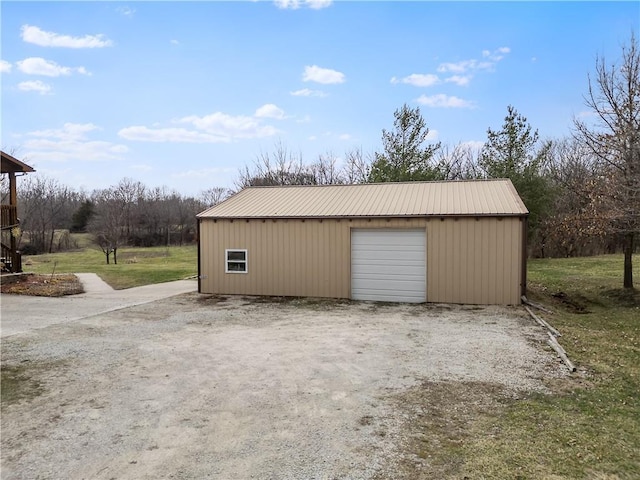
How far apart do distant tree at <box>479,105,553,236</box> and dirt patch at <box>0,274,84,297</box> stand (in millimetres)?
19154

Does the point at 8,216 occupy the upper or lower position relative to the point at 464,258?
upper

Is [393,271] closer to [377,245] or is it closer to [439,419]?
[377,245]

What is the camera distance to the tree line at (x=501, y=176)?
1082 cm

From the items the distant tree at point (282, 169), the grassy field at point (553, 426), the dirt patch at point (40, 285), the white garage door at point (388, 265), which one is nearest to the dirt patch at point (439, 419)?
the grassy field at point (553, 426)

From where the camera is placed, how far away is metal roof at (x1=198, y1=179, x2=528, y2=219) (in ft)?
37.1

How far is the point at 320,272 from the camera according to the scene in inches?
476

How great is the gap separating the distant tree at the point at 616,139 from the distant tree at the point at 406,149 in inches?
424

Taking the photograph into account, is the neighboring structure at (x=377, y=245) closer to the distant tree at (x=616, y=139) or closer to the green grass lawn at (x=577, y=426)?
the distant tree at (x=616, y=139)

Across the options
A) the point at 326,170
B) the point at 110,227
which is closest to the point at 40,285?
the point at 110,227

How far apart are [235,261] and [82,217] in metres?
36.7

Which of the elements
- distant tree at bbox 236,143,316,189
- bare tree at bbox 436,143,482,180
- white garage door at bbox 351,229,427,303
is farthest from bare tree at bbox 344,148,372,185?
white garage door at bbox 351,229,427,303

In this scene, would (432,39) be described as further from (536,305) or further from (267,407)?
(267,407)

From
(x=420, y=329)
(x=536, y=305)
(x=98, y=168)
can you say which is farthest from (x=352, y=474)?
(x=98, y=168)

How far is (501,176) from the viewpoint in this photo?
22.4 meters
